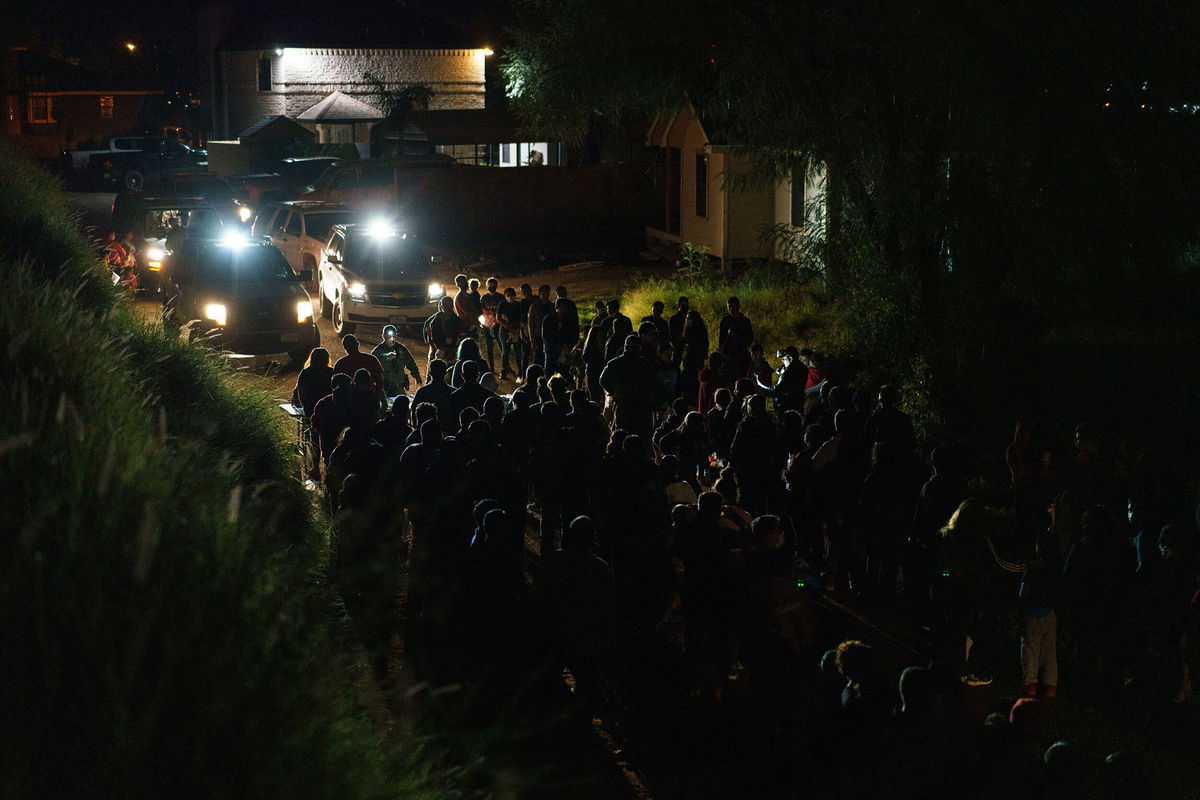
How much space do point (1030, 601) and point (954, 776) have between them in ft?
9.42

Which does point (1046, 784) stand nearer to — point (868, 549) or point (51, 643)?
point (51, 643)

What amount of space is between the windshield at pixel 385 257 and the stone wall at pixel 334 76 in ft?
134

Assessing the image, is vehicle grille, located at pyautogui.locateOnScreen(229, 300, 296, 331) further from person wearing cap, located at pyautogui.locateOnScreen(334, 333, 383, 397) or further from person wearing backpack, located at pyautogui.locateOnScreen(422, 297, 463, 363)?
person wearing cap, located at pyautogui.locateOnScreen(334, 333, 383, 397)

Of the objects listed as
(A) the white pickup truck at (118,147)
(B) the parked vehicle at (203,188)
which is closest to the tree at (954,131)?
(B) the parked vehicle at (203,188)

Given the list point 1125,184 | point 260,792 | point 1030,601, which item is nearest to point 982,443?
point 1125,184

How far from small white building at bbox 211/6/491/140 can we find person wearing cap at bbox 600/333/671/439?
168ft

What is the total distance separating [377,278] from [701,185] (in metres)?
9.87

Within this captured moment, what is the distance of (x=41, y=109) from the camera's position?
77.3 metres

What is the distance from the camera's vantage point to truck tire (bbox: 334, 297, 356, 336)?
72.5 feet

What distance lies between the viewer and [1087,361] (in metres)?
16.5

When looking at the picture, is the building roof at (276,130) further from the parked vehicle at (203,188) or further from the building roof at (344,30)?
the parked vehicle at (203,188)

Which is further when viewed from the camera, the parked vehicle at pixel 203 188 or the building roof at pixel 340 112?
the building roof at pixel 340 112

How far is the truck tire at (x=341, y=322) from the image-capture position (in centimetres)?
2210

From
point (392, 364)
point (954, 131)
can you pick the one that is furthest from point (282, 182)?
point (954, 131)
